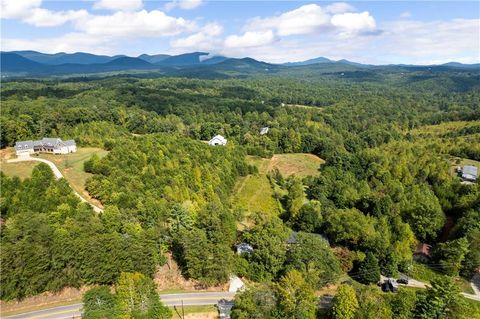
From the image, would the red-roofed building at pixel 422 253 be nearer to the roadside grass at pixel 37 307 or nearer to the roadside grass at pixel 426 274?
the roadside grass at pixel 426 274

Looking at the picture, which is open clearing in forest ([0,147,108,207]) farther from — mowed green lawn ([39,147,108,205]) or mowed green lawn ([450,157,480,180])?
mowed green lawn ([450,157,480,180])

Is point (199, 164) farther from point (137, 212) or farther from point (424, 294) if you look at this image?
point (424, 294)

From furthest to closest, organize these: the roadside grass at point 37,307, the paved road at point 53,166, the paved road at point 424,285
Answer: the paved road at point 53,166, the paved road at point 424,285, the roadside grass at point 37,307

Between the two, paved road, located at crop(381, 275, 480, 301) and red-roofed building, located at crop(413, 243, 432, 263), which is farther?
red-roofed building, located at crop(413, 243, 432, 263)

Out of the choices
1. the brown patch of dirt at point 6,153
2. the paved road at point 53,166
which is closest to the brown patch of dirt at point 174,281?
the paved road at point 53,166

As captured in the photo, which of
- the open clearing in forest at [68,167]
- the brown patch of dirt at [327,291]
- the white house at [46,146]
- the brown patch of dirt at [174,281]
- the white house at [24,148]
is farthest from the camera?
the white house at [46,146]

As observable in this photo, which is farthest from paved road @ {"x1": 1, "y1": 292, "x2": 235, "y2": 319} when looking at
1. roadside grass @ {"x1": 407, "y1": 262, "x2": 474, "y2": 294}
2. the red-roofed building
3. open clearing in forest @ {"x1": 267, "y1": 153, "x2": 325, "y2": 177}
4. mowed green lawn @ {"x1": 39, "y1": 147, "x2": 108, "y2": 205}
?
open clearing in forest @ {"x1": 267, "y1": 153, "x2": 325, "y2": 177}

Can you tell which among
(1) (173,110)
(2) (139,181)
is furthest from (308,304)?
(1) (173,110)
